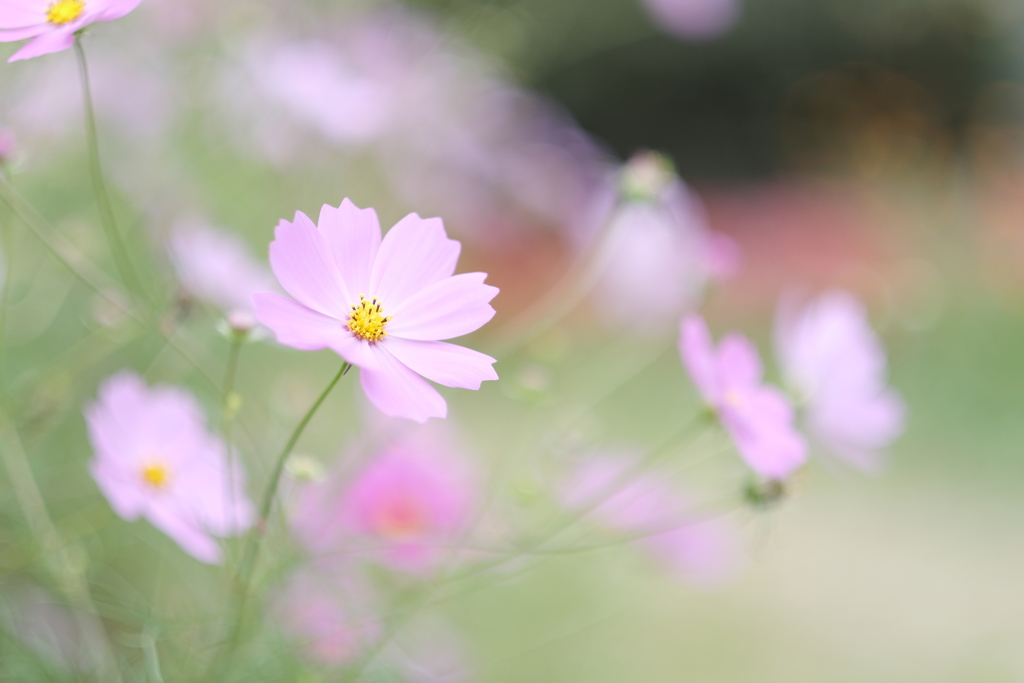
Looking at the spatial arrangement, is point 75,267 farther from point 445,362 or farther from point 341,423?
point 341,423

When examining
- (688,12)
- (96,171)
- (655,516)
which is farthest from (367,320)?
(688,12)

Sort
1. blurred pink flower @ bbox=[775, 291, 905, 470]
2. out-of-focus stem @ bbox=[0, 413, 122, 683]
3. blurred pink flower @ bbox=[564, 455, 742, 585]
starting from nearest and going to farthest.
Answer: out-of-focus stem @ bbox=[0, 413, 122, 683] → blurred pink flower @ bbox=[775, 291, 905, 470] → blurred pink flower @ bbox=[564, 455, 742, 585]

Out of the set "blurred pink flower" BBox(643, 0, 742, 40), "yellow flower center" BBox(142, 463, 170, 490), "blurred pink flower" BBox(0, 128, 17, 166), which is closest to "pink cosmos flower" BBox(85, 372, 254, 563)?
"yellow flower center" BBox(142, 463, 170, 490)

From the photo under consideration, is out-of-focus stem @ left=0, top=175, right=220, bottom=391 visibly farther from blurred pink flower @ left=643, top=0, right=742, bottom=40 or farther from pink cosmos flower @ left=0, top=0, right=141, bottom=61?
blurred pink flower @ left=643, top=0, right=742, bottom=40

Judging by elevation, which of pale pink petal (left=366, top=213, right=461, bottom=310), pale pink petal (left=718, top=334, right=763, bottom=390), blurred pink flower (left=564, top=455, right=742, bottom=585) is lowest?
pale pink petal (left=366, top=213, right=461, bottom=310)

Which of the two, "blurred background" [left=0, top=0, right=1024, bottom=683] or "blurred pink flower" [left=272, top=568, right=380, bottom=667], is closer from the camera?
"blurred pink flower" [left=272, top=568, right=380, bottom=667]

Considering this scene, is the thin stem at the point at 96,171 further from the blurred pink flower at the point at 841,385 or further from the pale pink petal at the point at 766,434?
the blurred pink flower at the point at 841,385

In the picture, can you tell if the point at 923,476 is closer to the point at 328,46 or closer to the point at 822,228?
the point at 328,46

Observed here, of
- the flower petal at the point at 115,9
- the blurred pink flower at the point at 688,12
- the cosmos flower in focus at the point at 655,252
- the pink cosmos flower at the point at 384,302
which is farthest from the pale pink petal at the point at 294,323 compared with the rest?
the blurred pink flower at the point at 688,12
